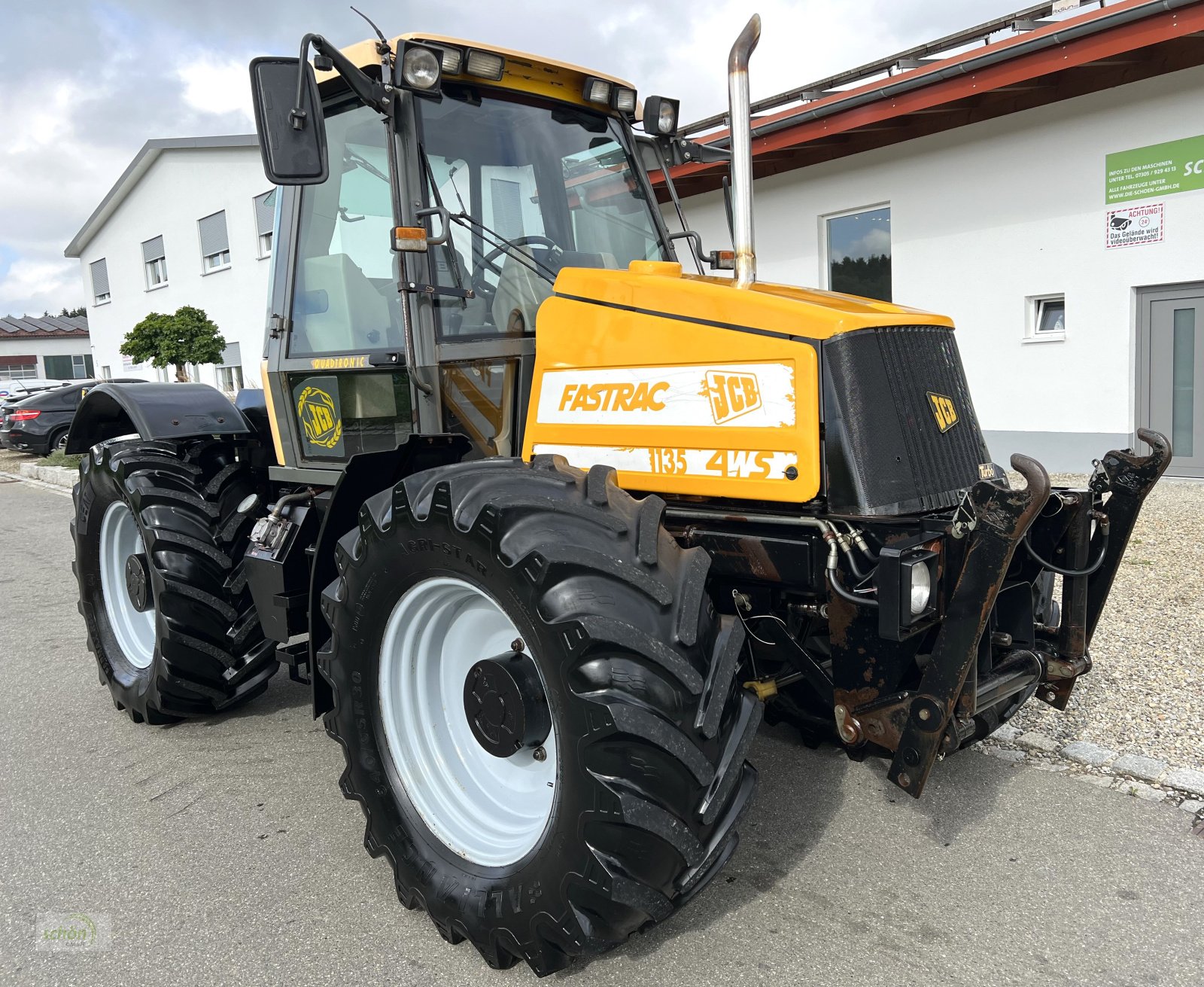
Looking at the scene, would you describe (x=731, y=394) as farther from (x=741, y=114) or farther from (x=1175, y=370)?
(x=1175, y=370)

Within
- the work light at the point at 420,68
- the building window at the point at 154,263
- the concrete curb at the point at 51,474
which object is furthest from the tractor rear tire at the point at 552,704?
the building window at the point at 154,263

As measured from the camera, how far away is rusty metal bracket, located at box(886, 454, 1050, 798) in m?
2.29

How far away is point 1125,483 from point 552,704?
1860 millimetres

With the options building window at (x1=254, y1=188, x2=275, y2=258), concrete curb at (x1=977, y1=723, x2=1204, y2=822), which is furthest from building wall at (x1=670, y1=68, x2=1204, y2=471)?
building window at (x1=254, y1=188, x2=275, y2=258)

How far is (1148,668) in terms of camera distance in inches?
179

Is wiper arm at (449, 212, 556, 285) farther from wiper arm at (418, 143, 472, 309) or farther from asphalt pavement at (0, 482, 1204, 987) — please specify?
asphalt pavement at (0, 482, 1204, 987)

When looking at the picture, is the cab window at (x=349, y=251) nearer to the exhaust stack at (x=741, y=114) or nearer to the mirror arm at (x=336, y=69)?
the mirror arm at (x=336, y=69)

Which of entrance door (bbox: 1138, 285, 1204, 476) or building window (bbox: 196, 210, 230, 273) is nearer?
entrance door (bbox: 1138, 285, 1204, 476)

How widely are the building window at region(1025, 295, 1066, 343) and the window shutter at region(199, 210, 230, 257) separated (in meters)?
21.8

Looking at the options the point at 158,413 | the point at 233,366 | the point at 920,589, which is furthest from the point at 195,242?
the point at 920,589

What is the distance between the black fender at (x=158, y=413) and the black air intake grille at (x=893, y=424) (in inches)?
123

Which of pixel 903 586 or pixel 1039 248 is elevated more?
pixel 1039 248

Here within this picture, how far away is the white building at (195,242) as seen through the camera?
81.3ft

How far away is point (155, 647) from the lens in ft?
13.2
